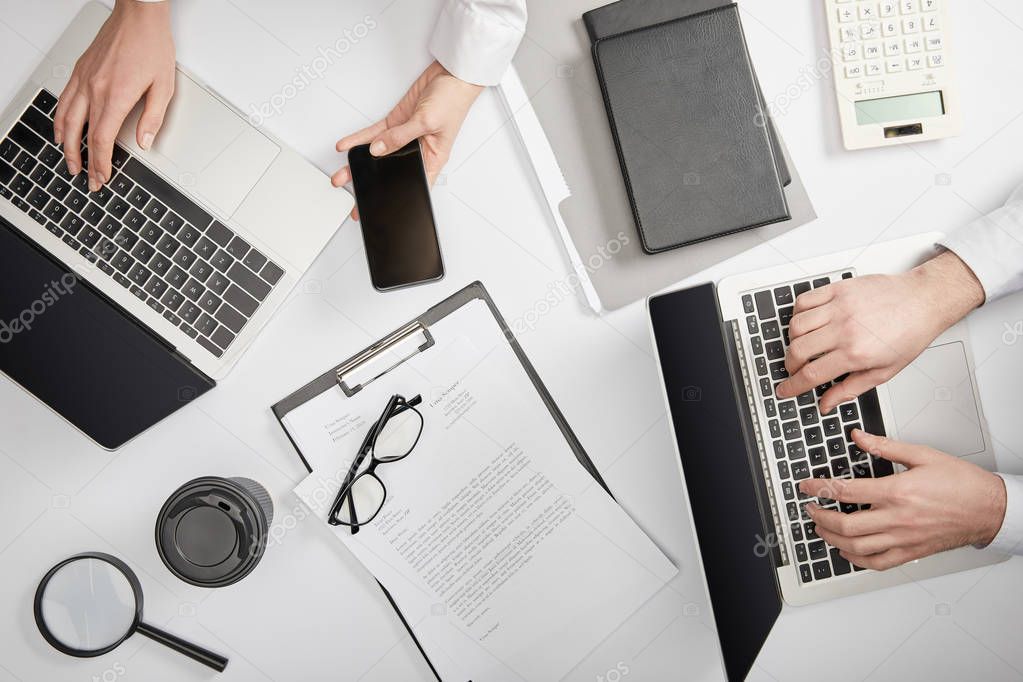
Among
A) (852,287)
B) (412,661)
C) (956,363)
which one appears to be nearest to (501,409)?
(412,661)

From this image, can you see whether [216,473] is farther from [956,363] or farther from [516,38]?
[956,363]

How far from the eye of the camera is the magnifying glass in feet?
2.78

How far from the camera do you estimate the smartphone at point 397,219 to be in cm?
80

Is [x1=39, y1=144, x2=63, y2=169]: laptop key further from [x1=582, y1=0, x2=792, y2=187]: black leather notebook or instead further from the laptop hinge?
the laptop hinge

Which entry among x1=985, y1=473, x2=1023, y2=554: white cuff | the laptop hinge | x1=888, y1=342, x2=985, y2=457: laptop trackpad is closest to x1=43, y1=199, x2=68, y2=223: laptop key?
the laptop hinge

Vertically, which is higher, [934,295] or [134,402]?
[934,295]

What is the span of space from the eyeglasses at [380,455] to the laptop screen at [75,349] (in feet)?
0.72

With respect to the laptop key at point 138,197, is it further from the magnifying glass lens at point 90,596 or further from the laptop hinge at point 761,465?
the laptop hinge at point 761,465

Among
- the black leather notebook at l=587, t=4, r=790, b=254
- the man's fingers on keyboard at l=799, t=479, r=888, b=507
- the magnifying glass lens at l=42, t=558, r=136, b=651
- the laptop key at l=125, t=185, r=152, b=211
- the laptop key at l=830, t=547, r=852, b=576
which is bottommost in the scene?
the magnifying glass lens at l=42, t=558, r=136, b=651

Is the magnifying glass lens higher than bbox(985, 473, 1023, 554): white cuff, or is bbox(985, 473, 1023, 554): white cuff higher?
bbox(985, 473, 1023, 554): white cuff

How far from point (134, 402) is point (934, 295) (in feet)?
3.30

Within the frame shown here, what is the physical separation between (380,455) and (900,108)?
808 millimetres

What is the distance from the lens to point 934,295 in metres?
0.82

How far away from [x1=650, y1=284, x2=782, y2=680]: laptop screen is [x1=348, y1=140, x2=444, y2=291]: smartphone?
0.31 m
